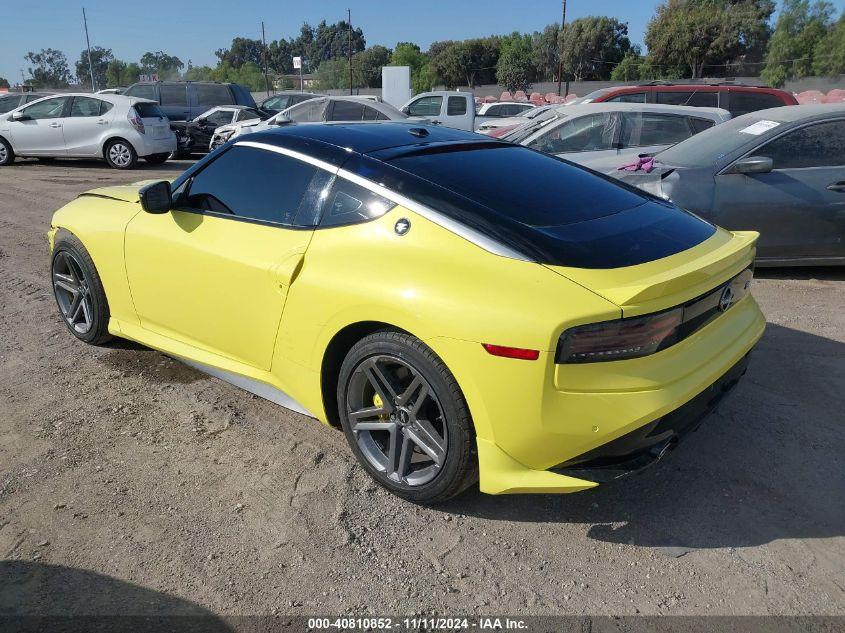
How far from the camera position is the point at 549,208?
9.45 ft

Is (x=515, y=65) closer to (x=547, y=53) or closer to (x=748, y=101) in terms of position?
(x=547, y=53)

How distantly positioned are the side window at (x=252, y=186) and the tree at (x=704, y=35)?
198 feet

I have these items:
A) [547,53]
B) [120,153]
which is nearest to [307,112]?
[120,153]

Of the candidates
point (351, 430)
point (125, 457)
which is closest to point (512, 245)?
point (351, 430)

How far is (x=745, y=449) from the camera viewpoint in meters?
3.25

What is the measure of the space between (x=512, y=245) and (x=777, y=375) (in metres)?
2.45

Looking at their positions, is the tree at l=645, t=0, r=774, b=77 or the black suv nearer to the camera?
the black suv

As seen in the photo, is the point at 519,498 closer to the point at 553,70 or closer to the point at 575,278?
the point at 575,278

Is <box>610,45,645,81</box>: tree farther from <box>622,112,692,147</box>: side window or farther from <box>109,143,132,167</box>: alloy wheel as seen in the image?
<box>622,112,692,147</box>: side window

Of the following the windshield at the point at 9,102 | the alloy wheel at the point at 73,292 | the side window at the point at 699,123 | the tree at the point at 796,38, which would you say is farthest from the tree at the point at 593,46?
the alloy wheel at the point at 73,292

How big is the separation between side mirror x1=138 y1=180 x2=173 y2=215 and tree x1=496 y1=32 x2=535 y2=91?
215ft

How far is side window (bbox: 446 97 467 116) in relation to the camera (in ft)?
53.5

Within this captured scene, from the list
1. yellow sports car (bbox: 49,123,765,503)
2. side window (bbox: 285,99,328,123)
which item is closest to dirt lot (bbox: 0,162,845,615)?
yellow sports car (bbox: 49,123,765,503)

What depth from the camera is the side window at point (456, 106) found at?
53.5 ft
